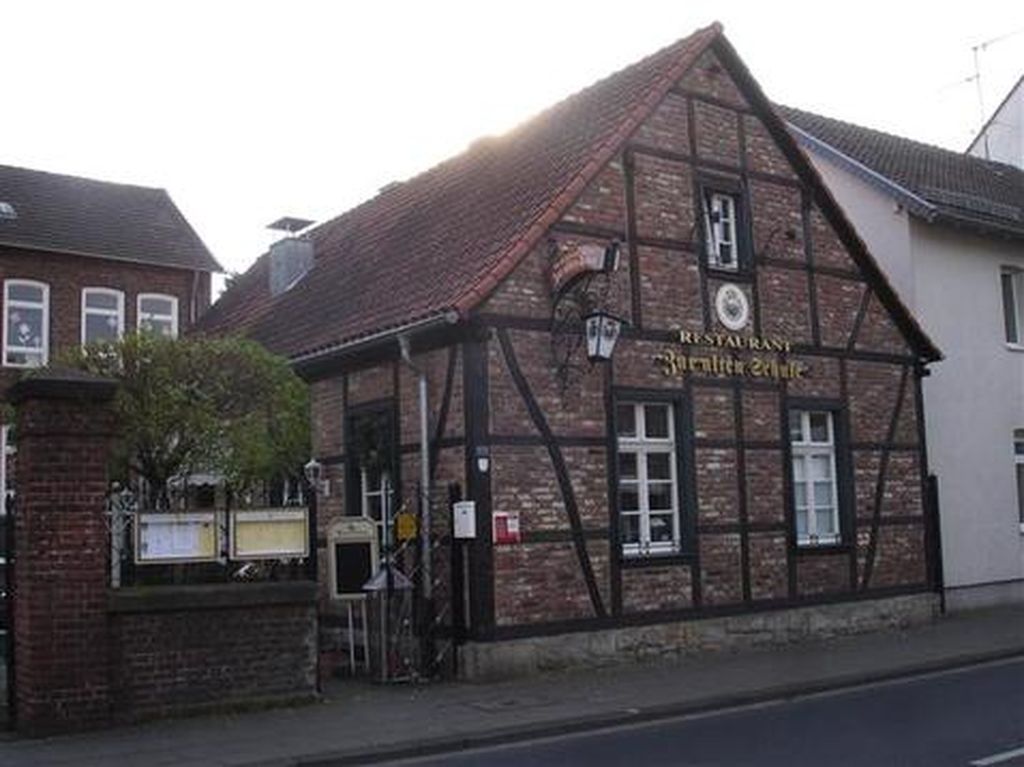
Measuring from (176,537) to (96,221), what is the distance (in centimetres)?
2170

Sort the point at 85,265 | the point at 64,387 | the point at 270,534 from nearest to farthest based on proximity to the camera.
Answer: the point at 64,387
the point at 270,534
the point at 85,265

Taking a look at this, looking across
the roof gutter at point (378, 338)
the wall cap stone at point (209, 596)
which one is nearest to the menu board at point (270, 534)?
the wall cap stone at point (209, 596)

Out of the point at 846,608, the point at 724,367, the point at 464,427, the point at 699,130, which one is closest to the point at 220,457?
the point at 464,427

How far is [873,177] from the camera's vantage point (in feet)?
67.2

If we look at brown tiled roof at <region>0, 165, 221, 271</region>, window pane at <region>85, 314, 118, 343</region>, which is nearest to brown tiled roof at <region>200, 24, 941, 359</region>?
window pane at <region>85, 314, 118, 343</region>

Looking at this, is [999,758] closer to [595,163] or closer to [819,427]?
[595,163]

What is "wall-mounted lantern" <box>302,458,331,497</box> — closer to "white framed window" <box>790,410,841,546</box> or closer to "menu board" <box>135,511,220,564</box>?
"menu board" <box>135,511,220,564</box>

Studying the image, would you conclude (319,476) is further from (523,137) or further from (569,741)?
(569,741)

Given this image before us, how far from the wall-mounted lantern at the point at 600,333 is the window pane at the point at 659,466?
1.66 metres

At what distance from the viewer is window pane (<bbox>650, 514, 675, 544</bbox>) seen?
15.4 metres

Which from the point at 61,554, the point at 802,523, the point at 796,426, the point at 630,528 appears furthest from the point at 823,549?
the point at 61,554

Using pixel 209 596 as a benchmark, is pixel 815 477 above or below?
above

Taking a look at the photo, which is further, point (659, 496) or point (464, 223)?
point (464, 223)

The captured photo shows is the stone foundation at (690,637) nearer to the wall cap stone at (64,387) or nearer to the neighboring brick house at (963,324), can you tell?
the neighboring brick house at (963,324)
